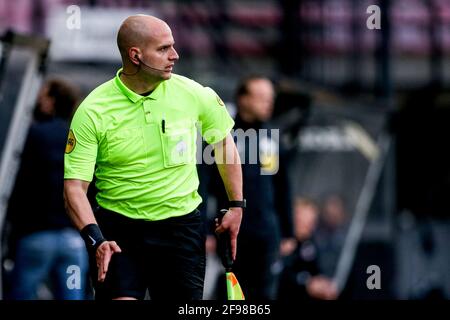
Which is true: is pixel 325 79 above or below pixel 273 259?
above

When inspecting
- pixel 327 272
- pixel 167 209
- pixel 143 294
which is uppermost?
pixel 167 209

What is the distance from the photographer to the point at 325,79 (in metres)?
15.4

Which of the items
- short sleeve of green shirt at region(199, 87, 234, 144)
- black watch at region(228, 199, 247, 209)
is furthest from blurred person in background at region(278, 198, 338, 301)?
short sleeve of green shirt at region(199, 87, 234, 144)

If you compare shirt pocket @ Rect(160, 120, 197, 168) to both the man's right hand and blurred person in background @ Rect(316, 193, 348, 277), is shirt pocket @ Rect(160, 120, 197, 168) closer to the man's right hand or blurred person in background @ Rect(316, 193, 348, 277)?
the man's right hand

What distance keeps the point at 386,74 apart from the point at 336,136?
1.25 meters

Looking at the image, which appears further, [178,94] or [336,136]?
[336,136]

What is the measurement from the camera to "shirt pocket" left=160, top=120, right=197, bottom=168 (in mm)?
6660

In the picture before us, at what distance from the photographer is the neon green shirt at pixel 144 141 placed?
656cm

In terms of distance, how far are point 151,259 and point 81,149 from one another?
65 cm

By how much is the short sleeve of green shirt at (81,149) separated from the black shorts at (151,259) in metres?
0.34

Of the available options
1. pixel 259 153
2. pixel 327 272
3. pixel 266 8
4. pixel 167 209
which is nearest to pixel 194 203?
pixel 167 209

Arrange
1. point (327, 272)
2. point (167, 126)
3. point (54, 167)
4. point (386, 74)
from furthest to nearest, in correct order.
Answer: point (386, 74)
point (327, 272)
point (54, 167)
point (167, 126)

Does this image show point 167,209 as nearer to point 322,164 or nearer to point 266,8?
point 322,164

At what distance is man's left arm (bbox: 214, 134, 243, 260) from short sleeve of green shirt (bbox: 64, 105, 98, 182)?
2.30 ft
